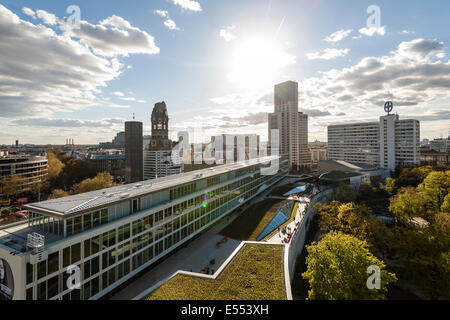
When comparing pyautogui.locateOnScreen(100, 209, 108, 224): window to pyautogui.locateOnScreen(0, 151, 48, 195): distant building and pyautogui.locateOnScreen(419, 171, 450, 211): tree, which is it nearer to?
pyautogui.locateOnScreen(419, 171, 450, 211): tree

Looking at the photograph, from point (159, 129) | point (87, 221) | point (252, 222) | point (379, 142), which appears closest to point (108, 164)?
point (159, 129)

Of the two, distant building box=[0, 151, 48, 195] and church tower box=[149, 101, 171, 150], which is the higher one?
church tower box=[149, 101, 171, 150]

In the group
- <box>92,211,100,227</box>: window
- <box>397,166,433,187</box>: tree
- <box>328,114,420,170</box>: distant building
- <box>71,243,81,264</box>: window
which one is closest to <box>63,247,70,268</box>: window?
<box>71,243,81,264</box>: window

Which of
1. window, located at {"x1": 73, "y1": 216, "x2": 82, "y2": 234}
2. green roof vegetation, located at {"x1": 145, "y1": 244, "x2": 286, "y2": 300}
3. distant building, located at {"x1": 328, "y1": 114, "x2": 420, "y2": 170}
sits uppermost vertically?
distant building, located at {"x1": 328, "y1": 114, "x2": 420, "y2": 170}

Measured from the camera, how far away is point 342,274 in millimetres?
16031

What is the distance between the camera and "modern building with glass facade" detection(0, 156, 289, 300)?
49.4 ft

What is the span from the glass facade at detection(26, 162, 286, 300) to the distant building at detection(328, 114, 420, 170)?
323 ft

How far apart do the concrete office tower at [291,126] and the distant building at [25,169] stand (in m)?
107

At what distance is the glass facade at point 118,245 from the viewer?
15781 millimetres

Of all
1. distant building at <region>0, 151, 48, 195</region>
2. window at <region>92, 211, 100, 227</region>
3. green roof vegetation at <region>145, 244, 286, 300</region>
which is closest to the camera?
green roof vegetation at <region>145, 244, 286, 300</region>

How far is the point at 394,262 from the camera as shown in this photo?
30.8 metres

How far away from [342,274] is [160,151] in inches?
4546

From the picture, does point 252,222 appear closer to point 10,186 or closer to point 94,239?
point 94,239
